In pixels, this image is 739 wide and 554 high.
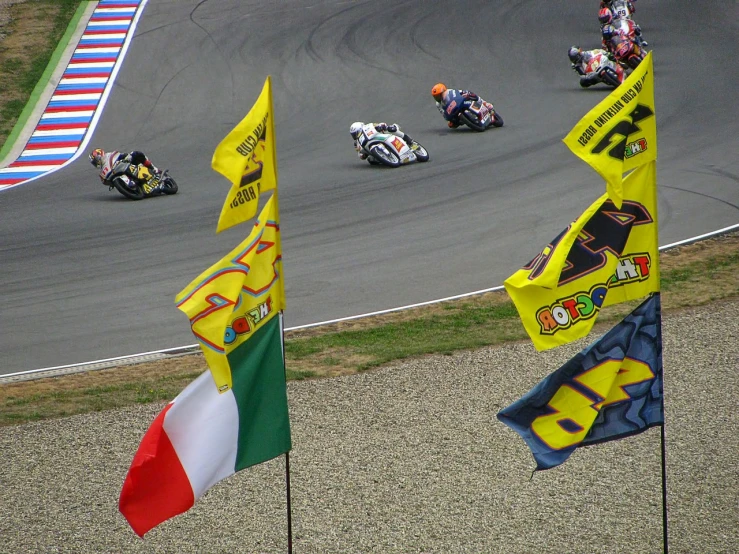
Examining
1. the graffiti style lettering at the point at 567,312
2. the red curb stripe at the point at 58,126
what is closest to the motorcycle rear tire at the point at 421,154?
the red curb stripe at the point at 58,126

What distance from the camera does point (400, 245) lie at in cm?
1454

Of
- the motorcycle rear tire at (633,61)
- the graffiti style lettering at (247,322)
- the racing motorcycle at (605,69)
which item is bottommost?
the motorcycle rear tire at (633,61)

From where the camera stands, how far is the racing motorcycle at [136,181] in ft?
58.2

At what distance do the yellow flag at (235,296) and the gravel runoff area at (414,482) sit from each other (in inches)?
74.1

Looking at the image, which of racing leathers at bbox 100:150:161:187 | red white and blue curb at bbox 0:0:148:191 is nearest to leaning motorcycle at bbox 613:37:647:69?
racing leathers at bbox 100:150:161:187

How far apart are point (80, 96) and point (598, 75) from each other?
40.4ft

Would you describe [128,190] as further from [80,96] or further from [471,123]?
[80,96]

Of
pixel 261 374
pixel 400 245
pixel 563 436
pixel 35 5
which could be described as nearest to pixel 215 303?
pixel 261 374

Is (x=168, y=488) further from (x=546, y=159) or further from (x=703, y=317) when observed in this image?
(x=546, y=159)

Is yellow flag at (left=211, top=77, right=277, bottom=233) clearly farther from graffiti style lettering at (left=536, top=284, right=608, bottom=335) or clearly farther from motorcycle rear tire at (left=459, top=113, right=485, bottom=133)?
motorcycle rear tire at (left=459, top=113, right=485, bottom=133)

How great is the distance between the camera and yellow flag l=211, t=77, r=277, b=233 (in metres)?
5.56

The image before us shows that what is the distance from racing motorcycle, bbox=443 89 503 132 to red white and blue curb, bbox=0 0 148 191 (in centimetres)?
801

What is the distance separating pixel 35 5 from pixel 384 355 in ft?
78.6

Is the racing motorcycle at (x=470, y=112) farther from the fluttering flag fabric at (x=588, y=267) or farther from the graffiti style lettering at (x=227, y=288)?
the graffiti style lettering at (x=227, y=288)
